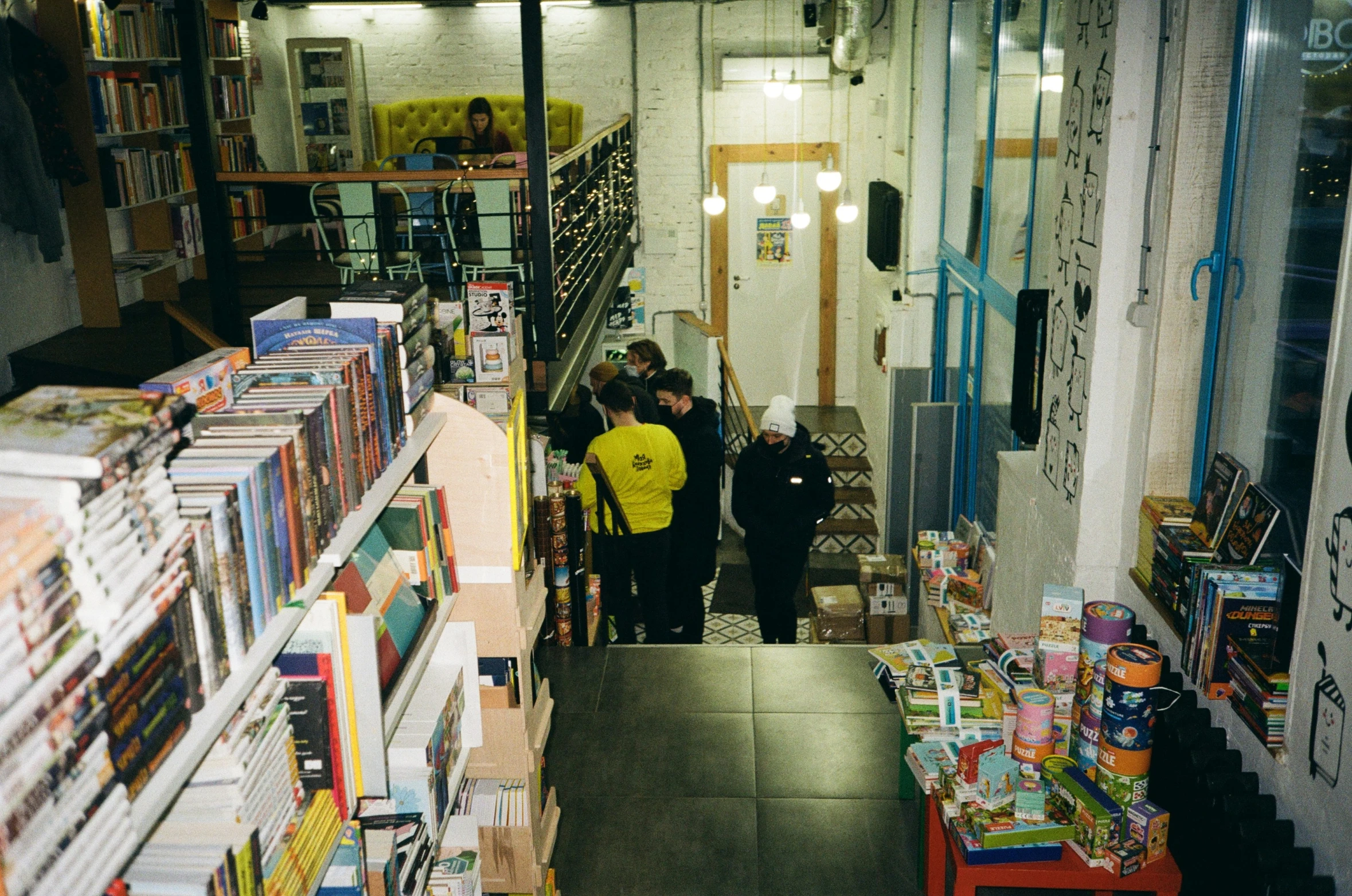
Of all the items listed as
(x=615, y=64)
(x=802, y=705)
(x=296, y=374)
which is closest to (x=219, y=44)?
(x=615, y=64)

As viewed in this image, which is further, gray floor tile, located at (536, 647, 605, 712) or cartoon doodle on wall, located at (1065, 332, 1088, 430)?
gray floor tile, located at (536, 647, 605, 712)

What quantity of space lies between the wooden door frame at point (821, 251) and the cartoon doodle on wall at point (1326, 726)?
8.12 metres

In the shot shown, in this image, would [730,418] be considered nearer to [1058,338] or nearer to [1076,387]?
[1058,338]

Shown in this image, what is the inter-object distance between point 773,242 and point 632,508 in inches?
230

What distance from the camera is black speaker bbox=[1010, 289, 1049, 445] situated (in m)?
4.03

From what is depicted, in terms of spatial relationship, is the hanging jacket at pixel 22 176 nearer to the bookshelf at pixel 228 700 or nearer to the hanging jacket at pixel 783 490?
the hanging jacket at pixel 783 490

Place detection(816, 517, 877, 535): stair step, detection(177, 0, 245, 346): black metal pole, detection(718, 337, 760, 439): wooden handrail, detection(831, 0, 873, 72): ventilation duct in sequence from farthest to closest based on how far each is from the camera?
detection(816, 517, 877, 535): stair step
detection(718, 337, 760, 439): wooden handrail
detection(831, 0, 873, 72): ventilation duct
detection(177, 0, 245, 346): black metal pole

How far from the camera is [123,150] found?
648 cm

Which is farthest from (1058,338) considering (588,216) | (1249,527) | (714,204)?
(714,204)

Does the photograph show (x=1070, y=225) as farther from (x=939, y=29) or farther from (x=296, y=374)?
(x=939, y=29)

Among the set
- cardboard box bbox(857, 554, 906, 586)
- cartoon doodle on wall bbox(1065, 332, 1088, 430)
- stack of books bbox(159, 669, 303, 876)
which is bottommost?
cardboard box bbox(857, 554, 906, 586)

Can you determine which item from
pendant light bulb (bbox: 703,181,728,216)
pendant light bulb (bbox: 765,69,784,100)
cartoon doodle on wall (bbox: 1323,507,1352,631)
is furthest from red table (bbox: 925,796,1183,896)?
pendant light bulb (bbox: 765,69,784,100)

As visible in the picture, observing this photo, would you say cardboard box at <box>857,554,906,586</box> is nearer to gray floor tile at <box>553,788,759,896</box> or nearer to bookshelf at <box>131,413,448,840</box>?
gray floor tile at <box>553,788,759,896</box>

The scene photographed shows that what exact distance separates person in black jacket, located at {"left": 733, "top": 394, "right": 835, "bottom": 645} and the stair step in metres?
3.01
